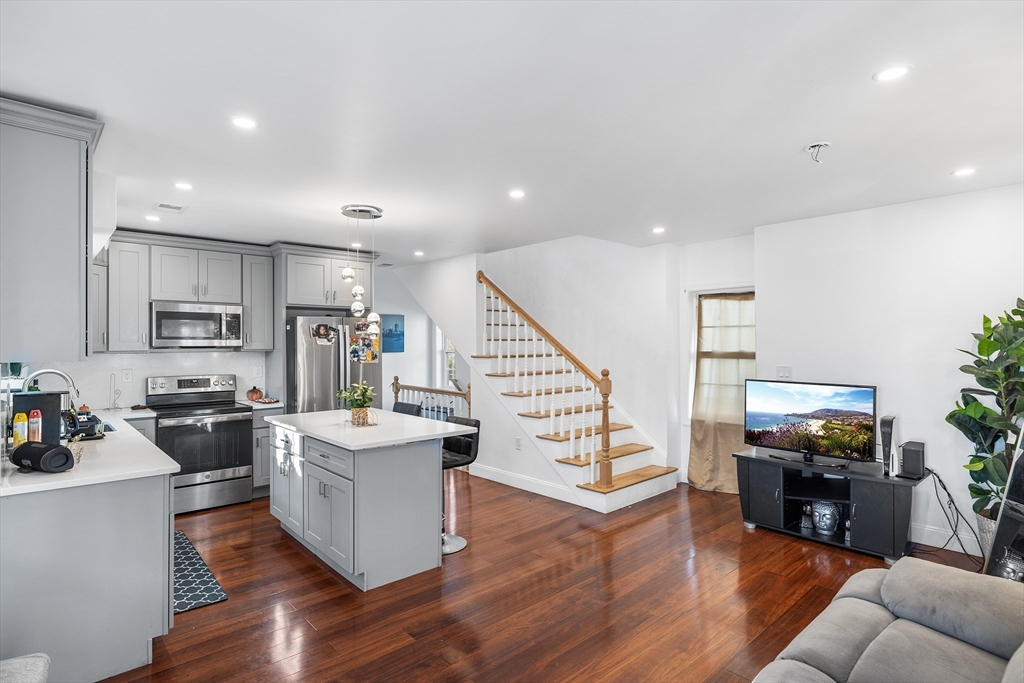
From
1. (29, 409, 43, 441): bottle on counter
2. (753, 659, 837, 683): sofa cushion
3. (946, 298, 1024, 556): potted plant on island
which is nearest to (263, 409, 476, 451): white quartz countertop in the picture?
(29, 409, 43, 441): bottle on counter

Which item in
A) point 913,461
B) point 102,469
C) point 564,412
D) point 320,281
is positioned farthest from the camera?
point 320,281

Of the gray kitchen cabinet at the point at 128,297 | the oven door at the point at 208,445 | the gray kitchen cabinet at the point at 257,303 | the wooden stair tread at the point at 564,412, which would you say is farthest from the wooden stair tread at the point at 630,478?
the gray kitchen cabinet at the point at 128,297

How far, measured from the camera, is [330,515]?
139 inches

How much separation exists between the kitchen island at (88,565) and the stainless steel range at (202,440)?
7.24 ft

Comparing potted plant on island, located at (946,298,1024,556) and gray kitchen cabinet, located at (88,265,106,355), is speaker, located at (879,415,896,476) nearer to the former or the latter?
potted plant on island, located at (946,298,1024,556)

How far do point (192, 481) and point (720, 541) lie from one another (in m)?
4.48

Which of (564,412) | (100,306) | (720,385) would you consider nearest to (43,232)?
(100,306)

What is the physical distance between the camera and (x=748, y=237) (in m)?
5.21

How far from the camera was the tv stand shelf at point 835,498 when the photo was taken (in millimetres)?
3688

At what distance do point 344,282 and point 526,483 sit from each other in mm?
2927

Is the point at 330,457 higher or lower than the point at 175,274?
lower

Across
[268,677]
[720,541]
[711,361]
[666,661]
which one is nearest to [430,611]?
[268,677]

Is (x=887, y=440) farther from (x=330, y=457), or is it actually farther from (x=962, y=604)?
(x=330, y=457)

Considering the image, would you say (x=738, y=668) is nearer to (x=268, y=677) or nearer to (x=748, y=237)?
(x=268, y=677)
